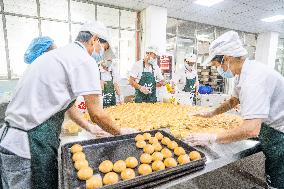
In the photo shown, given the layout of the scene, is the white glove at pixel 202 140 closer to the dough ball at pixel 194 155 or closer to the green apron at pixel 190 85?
the dough ball at pixel 194 155

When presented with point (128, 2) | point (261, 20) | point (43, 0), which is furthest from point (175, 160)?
point (261, 20)

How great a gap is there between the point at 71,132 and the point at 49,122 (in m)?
0.50

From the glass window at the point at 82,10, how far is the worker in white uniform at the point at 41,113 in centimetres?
627

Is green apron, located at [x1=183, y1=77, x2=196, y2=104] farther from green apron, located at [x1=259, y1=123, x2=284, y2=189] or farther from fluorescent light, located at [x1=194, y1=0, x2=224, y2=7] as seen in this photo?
green apron, located at [x1=259, y1=123, x2=284, y2=189]

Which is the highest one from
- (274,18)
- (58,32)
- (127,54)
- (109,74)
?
Answer: (274,18)

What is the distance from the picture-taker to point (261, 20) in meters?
8.79

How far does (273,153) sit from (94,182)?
135 centimetres

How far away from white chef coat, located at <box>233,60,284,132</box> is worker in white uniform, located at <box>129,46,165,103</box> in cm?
275

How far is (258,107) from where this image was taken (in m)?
1.49

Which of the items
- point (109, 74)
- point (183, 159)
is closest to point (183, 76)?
point (109, 74)

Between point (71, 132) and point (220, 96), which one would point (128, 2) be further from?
point (71, 132)

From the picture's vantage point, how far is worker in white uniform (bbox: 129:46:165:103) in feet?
14.0

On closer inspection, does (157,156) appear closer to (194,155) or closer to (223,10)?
(194,155)

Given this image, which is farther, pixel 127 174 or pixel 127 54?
pixel 127 54
